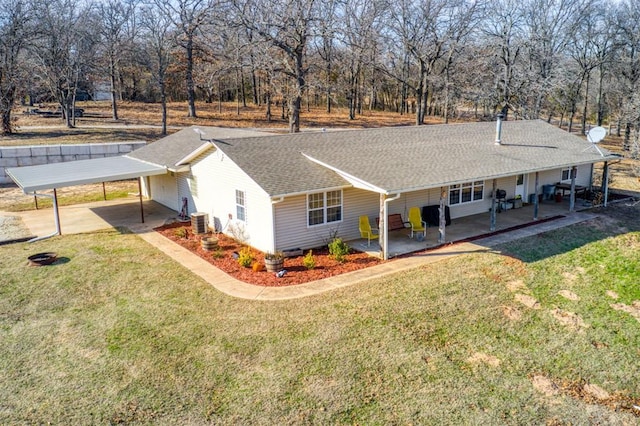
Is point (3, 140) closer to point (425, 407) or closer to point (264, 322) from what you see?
point (264, 322)

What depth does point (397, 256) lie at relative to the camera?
602 inches

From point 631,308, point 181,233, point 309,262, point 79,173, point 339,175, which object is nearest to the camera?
point 631,308

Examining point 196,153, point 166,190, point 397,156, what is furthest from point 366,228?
point 166,190

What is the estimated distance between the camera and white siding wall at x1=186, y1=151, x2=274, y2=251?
15586 mm

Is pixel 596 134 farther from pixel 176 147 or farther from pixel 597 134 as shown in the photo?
pixel 176 147

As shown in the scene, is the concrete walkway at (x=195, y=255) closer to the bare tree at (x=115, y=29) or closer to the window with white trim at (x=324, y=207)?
the window with white trim at (x=324, y=207)

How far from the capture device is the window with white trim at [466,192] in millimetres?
19219

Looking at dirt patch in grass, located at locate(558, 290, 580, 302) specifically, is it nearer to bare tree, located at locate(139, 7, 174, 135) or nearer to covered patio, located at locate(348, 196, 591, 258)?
covered patio, located at locate(348, 196, 591, 258)

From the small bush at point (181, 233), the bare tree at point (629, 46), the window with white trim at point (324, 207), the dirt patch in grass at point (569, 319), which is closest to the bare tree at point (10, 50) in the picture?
the small bush at point (181, 233)

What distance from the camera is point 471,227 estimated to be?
18.3m

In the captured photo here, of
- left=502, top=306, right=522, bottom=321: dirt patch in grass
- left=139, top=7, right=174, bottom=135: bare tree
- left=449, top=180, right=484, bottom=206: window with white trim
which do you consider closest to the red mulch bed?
left=502, top=306, right=522, bottom=321: dirt patch in grass

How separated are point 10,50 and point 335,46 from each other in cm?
2916

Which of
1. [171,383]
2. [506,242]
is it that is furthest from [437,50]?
[171,383]

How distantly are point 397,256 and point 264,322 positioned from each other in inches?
216
